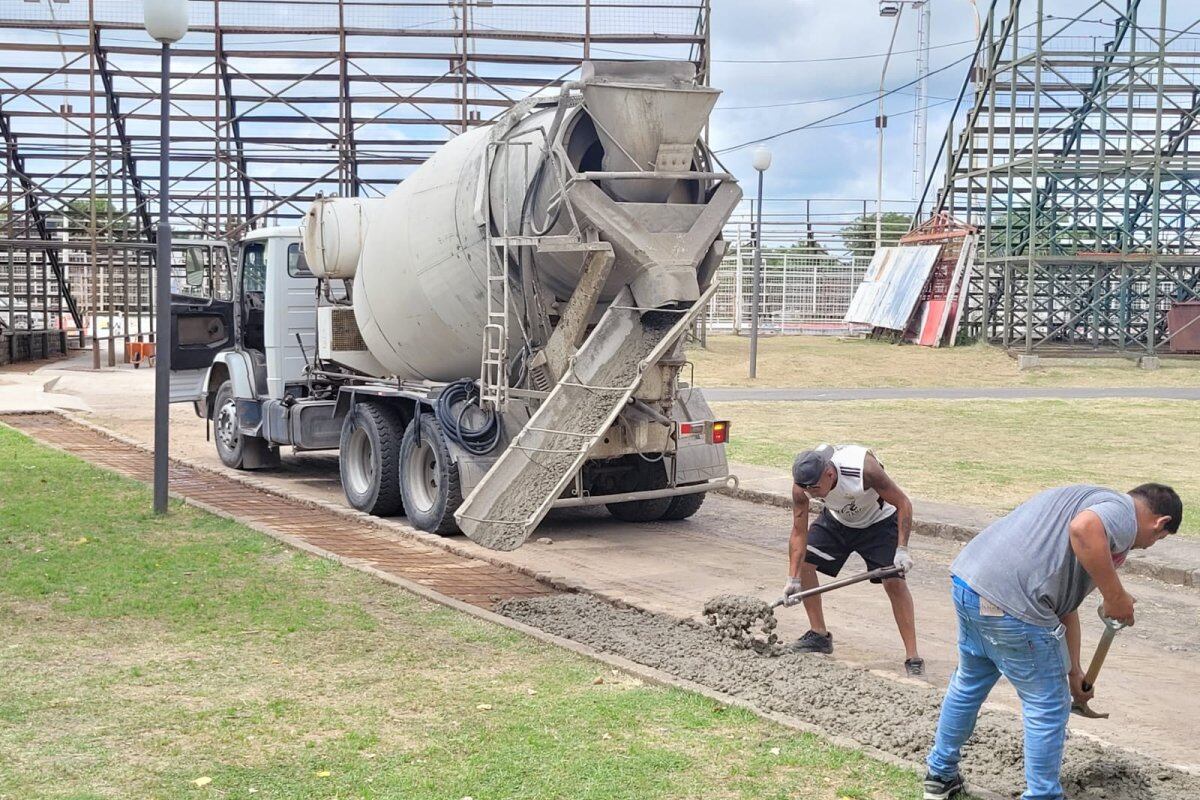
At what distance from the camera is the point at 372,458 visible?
1291cm

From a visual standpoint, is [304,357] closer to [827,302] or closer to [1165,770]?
[1165,770]

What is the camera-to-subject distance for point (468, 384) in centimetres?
1163

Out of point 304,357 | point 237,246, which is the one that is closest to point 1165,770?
point 304,357

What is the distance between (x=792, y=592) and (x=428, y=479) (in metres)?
5.47

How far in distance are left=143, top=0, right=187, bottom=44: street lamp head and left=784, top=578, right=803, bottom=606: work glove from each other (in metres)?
7.14

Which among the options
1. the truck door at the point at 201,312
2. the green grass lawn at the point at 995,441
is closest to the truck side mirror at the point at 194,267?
the truck door at the point at 201,312

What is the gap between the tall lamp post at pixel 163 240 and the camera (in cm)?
1121

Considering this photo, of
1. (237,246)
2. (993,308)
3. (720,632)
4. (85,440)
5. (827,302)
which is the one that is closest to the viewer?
(720,632)

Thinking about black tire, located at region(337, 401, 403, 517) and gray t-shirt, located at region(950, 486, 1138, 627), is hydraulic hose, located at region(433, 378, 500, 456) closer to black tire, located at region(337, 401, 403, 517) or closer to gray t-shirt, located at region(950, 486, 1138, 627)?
black tire, located at region(337, 401, 403, 517)

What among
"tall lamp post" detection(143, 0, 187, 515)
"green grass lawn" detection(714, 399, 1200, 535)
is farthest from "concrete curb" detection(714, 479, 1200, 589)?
"tall lamp post" detection(143, 0, 187, 515)

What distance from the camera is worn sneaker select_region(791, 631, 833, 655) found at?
25.7 ft

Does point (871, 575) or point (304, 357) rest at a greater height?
point (304, 357)

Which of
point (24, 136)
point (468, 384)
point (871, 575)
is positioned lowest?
point (871, 575)

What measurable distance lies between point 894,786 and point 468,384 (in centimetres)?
677
